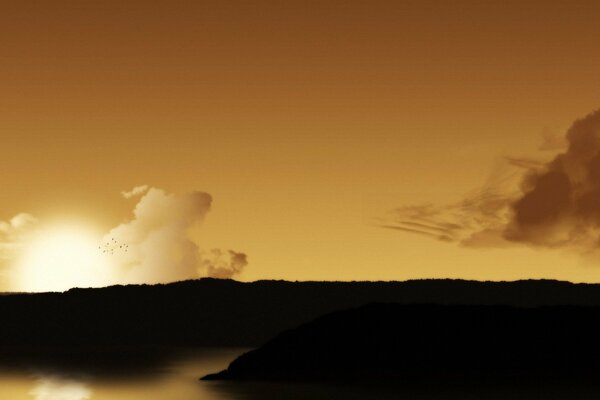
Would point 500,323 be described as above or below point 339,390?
above

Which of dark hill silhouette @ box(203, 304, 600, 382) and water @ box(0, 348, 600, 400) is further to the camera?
dark hill silhouette @ box(203, 304, 600, 382)

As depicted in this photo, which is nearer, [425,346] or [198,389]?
[198,389]

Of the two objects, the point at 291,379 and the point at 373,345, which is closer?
the point at 291,379

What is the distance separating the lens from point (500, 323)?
97062 mm

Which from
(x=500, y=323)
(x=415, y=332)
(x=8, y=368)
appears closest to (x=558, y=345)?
(x=500, y=323)

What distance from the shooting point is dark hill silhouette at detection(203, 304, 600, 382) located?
89.2 metres

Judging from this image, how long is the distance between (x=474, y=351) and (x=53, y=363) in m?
58.6

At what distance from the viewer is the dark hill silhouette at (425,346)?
293 ft

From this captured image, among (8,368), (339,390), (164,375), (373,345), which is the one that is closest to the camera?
(339,390)

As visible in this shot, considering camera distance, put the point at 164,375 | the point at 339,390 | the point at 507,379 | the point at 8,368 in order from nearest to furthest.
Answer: the point at 339,390
the point at 507,379
the point at 164,375
the point at 8,368

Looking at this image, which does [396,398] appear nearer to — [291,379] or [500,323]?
[291,379]

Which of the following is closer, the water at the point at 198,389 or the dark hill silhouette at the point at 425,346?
the water at the point at 198,389

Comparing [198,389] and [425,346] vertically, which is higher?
[425,346]

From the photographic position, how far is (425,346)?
92.4 m
